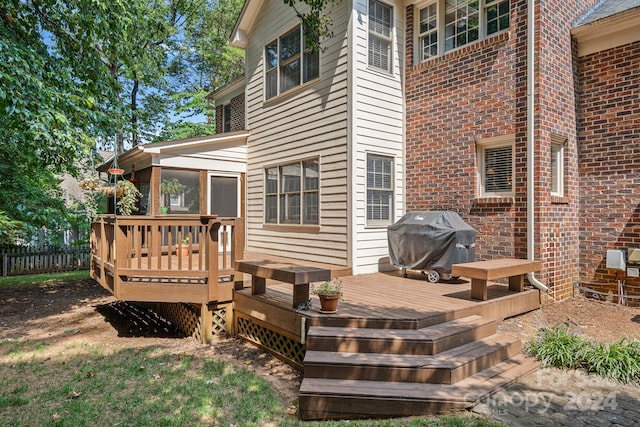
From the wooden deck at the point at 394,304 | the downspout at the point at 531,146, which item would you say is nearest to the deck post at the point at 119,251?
the wooden deck at the point at 394,304

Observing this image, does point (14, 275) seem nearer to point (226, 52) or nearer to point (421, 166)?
point (421, 166)

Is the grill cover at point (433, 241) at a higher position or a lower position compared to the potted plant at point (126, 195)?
lower

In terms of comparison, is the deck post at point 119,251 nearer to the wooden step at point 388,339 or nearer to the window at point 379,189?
the wooden step at point 388,339

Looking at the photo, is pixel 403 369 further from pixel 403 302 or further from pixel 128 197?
pixel 128 197

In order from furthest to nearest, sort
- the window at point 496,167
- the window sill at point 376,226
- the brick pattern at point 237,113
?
the brick pattern at point 237,113 < the window sill at point 376,226 < the window at point 496,167

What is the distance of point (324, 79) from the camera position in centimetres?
780

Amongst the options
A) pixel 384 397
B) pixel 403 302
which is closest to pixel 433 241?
pixel 403 302

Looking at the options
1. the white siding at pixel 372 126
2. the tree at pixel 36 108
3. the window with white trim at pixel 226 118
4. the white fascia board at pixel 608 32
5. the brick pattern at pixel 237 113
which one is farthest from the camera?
the window with white trim at pixel 226 118

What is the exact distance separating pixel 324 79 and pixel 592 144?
509 cm

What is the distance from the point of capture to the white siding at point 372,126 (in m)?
7.13

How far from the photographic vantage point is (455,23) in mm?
7309

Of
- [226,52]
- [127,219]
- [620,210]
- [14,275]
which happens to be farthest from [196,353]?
[226,52]

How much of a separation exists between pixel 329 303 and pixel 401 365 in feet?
3.68

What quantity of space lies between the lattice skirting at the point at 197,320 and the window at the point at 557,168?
590 cm
